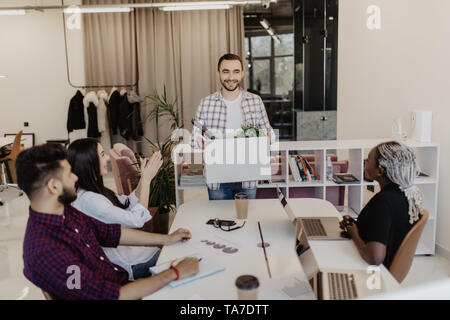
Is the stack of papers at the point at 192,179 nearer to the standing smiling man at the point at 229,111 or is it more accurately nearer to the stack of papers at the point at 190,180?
the stack of papers at the point at 190,180

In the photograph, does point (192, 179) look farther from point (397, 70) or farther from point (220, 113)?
point (397, 70)

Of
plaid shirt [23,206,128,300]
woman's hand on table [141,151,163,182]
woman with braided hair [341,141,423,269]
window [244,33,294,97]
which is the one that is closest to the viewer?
plaid shirt [23,206,128,300]

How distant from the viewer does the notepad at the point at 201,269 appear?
1462 mm

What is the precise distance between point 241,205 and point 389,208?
0.74 meters

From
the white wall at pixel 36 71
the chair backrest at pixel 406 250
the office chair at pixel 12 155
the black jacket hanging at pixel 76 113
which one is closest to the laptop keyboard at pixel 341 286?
the chair backrest at pixel 406 250

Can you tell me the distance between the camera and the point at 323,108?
734 cm

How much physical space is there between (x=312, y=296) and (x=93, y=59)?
23.3ft

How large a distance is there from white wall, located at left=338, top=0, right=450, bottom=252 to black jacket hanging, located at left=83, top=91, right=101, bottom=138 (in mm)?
4194

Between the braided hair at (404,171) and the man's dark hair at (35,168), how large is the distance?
1371mm

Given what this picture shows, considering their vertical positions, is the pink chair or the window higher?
the window

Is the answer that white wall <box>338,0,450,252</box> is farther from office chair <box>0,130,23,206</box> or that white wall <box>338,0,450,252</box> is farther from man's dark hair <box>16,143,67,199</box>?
office chair <box>0,130,23,206</box>

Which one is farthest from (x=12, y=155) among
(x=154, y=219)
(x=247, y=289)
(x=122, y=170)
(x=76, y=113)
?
(x=247, y=289)

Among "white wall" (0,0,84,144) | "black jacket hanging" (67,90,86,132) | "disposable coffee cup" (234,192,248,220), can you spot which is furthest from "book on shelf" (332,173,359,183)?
"white wall" (0,0,84,144)

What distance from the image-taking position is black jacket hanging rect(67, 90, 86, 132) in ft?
24.2
